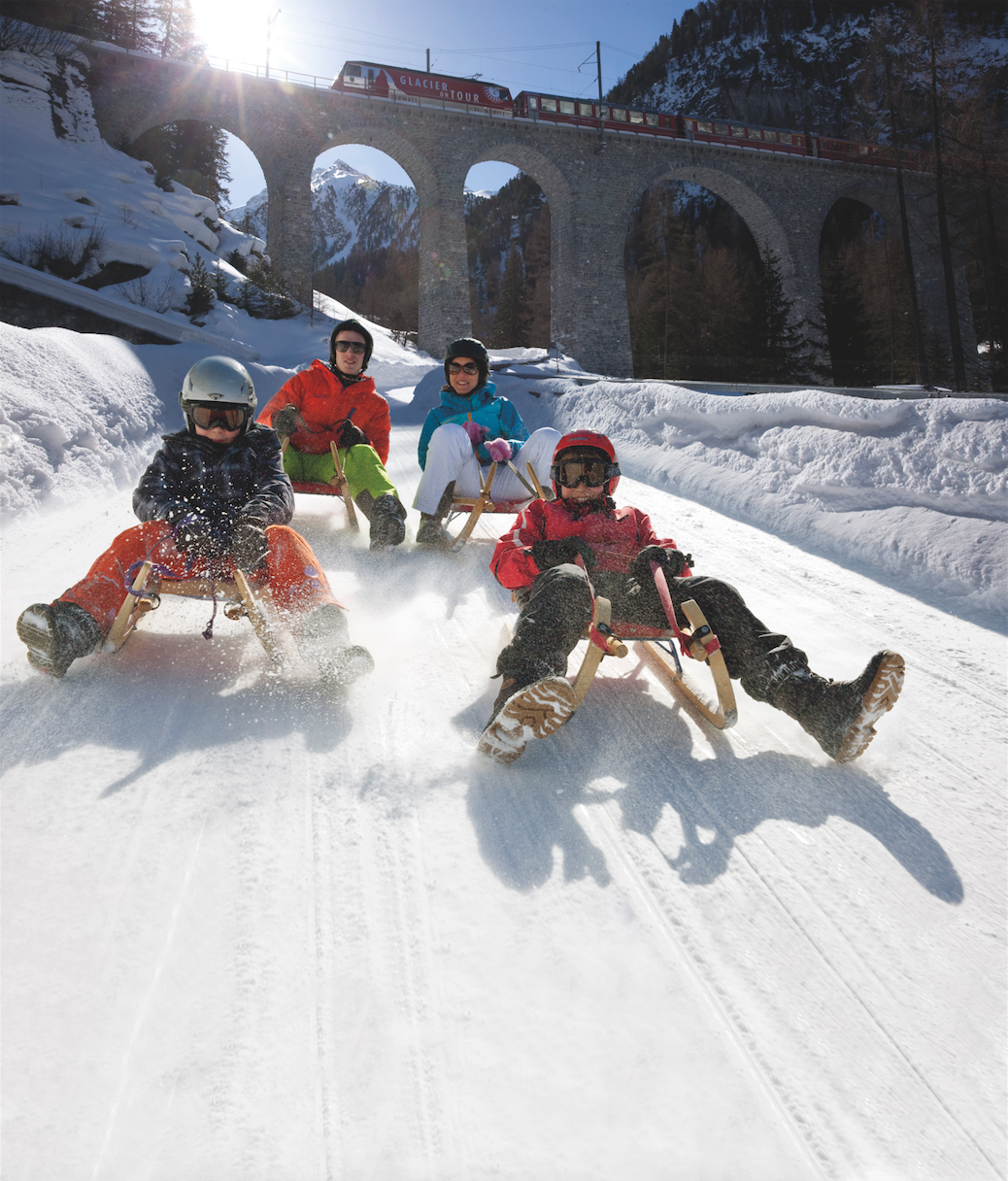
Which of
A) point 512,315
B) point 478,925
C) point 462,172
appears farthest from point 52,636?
point 512,315

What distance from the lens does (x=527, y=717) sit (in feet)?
5.34

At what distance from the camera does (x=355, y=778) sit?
5.37ft

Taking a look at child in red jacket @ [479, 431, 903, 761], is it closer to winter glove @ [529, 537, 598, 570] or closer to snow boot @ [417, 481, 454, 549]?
winter glove @ [529, 537, 598, 570]

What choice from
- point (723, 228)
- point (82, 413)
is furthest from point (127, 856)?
point (723, 228)

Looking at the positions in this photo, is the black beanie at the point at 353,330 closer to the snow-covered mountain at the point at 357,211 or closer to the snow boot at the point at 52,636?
the snow boot at the point at 52,636

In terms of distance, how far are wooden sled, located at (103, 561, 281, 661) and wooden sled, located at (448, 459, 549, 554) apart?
1.62 m

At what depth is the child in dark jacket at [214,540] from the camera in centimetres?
198

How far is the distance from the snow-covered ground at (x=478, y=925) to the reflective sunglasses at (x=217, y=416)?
2.32 ft

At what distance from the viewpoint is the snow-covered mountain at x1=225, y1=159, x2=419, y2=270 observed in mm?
107000

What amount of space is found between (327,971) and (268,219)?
21647 millimetres

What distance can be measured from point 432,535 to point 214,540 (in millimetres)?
1536

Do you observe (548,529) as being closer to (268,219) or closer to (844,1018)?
(844,1018)

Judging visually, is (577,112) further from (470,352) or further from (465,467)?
(465,467)

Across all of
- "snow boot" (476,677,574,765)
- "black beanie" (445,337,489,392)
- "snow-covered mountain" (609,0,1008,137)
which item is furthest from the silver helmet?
"snow-covered mountain" (609,0,1008,137)
